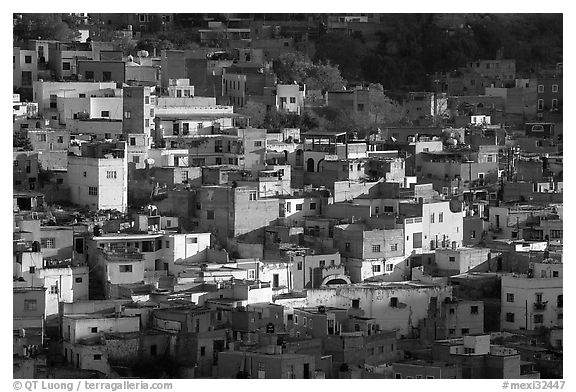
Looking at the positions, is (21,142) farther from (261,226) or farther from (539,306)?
(539,306)

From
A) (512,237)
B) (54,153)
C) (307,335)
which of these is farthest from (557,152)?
(307,335)

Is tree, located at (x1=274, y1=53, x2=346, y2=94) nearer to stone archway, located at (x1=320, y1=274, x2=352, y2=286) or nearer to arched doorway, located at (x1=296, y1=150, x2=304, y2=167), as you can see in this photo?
arched doorway, located at (x1=296, y1=150, x2=304, y2=167)

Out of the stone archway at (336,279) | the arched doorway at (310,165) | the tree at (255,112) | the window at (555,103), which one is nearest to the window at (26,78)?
the tree at (255,112)

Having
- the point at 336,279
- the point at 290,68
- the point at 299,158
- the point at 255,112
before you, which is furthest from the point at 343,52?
the point at 336,279

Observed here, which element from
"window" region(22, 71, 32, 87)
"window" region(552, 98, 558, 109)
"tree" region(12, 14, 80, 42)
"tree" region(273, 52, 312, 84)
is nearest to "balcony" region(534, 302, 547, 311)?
"window" region(22, 71, 32, 87)

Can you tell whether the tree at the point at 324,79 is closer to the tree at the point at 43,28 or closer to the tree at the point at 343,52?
the tree at the point at 343,52

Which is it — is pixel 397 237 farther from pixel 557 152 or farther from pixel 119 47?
pixel 119 47
